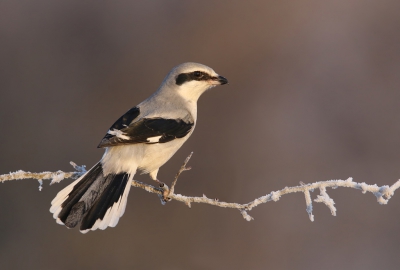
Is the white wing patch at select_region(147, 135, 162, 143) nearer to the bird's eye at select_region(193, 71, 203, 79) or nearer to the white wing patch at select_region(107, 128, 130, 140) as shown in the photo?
the white wing patch at select_region(107, 128, 130, 140)

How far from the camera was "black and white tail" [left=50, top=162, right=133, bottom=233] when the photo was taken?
2344 mm

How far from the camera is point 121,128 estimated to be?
2.69 meters

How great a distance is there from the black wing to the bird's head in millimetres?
299

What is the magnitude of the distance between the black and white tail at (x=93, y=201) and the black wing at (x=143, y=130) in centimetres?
19

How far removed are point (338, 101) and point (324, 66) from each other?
Result: 79 cm

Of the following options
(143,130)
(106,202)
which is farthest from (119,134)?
(106,202)

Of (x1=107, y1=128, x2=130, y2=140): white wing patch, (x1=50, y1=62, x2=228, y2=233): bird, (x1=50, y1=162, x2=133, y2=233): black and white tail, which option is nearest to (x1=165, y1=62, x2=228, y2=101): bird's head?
(x1=50, y1=62, x2=228, y2=233): bird

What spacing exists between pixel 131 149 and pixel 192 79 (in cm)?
73

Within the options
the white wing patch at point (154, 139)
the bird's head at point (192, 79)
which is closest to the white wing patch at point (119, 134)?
the white wing patch at point (154, 139)

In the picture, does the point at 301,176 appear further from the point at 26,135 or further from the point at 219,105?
the point at 26,135

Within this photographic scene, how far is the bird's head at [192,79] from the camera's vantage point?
3174 millimetres

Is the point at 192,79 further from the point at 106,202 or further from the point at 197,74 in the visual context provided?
the point at 106,202

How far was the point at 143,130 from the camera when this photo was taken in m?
2.70

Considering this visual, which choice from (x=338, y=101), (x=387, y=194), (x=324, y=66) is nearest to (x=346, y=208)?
(x=338, y=101)
